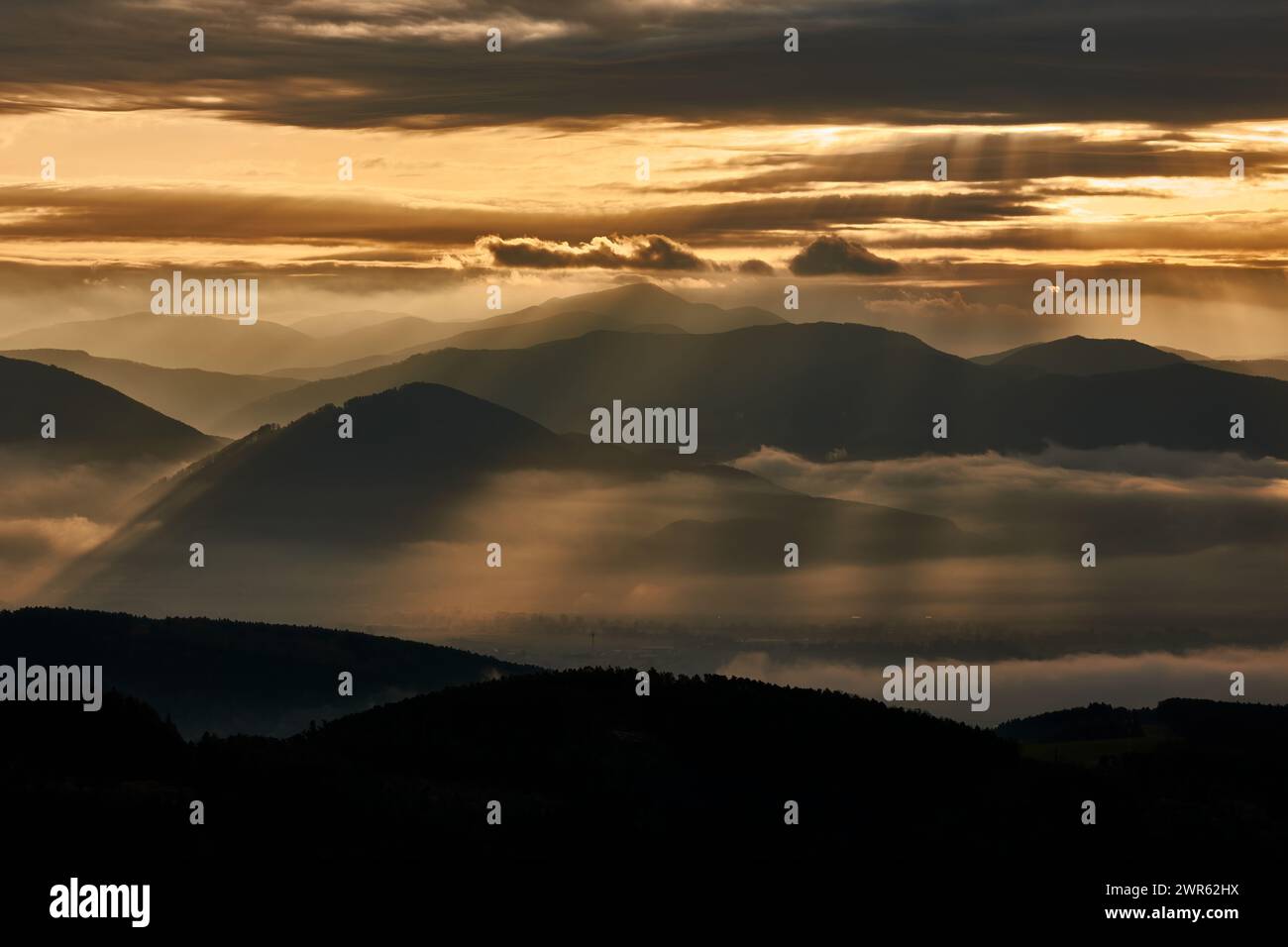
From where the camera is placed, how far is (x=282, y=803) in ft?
651
